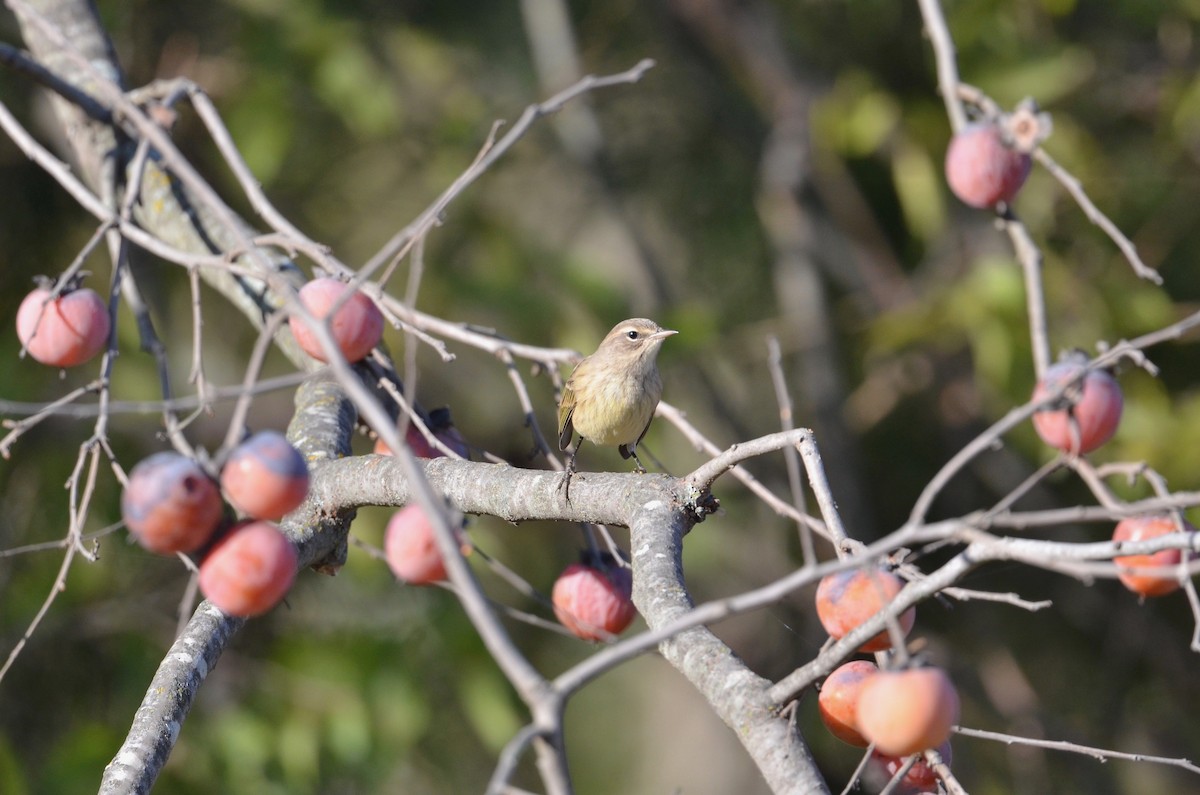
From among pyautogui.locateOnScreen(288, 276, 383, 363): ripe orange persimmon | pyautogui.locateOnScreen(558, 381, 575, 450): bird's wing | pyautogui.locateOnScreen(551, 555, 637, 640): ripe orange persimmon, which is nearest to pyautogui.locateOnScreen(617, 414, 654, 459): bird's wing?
pyautogui.locateOnScreen(558, 381, 575, 450): bird's wing

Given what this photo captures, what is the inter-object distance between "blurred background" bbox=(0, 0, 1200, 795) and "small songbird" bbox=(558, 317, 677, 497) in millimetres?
1354

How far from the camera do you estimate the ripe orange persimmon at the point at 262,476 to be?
1.33m

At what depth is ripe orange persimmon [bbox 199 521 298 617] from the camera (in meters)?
1.38

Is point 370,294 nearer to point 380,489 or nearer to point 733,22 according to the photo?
point 380,489

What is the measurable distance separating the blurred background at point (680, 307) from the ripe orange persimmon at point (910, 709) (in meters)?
3.17

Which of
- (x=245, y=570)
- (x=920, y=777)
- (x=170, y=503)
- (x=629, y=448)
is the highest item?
(x=170, y=503)

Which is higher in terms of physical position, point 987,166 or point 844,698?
point 987,166

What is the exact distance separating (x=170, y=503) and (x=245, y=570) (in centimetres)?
13

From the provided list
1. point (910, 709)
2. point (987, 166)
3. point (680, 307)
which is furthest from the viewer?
point (680, 307)

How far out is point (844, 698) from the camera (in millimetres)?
1674

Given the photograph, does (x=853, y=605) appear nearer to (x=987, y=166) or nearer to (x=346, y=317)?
(x=346, y=317)

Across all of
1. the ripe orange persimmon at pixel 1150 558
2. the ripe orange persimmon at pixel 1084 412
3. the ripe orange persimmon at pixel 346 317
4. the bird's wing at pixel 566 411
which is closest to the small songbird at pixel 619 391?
the bird's wing at pixel 566 411

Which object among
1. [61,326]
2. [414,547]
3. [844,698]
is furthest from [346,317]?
[844,698]

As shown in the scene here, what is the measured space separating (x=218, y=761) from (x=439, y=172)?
9.36ft
